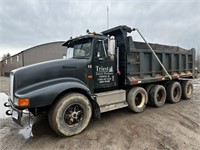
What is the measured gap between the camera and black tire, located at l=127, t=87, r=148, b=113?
5039 mm

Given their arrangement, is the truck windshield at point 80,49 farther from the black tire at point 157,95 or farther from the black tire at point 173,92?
the black tire at point 173,92

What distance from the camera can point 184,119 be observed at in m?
4.63

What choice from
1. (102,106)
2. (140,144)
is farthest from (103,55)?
(140,144)

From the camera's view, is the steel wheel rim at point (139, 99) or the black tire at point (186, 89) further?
the black tire at point (186, 89)

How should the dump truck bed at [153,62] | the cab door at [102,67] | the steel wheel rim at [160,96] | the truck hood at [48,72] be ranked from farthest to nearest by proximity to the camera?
the steel wheel rim at [160,96]
the dump truck bed at [153,62]
the cab door at [102,67]
the truck hood at [48,72]

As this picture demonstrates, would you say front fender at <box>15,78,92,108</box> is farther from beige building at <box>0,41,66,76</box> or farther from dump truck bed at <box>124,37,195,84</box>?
beige building at <box>0,41,66,76</box>

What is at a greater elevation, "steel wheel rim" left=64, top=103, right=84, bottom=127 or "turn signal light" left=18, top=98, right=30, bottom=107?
"turn signal light" left=18, top=98, right=30, bottom=107

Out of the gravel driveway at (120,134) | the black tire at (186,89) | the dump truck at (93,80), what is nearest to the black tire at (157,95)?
the dump truck at (93,80)

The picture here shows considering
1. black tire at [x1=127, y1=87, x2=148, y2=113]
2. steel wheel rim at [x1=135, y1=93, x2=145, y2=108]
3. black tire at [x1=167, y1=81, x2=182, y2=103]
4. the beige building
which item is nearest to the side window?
black tire at [x1=127, y1=87, x2=148, y2=113]

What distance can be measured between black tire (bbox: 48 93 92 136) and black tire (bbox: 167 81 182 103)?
14.2ft

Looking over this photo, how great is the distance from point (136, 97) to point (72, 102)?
279 cm

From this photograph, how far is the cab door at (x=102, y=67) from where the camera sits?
169 inches

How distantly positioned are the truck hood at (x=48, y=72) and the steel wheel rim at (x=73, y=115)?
2.48 ft

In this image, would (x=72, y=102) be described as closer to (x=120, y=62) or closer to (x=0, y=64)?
(x=120, y=62)
